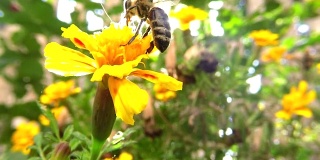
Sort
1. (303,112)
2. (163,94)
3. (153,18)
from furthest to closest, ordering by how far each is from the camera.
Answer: (303,112)
(163,94)
(153,18)

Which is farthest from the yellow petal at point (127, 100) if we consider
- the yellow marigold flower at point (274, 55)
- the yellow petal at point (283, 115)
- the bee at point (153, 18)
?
the yellow marigold flower at point (274, 55)

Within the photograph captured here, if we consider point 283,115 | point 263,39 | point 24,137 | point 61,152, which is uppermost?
point 263,39

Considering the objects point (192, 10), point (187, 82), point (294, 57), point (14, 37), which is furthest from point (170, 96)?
point (14, 37)

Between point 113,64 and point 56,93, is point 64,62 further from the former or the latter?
point 56,93

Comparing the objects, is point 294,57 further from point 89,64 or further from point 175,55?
point 89,64

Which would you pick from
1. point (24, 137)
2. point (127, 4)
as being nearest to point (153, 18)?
point (127, 4)

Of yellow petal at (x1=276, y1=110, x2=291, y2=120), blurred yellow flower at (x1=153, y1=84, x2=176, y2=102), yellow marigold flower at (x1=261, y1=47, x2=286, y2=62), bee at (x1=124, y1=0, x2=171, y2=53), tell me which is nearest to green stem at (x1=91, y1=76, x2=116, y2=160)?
bee at (x1=124, y1=0, x2=171, y2=53)

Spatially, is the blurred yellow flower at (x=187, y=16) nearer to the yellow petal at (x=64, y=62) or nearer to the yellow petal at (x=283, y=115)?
the yellow petal at (x=283, y=115)

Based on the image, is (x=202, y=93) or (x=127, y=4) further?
(x=202, y=93)
